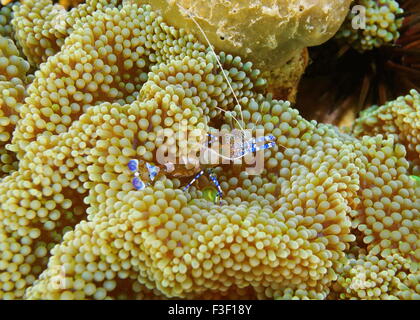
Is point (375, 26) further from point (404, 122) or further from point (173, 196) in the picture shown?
point (173, 196)

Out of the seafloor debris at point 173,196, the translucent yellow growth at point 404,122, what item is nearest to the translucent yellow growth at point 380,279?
the seafloor debris at point 173,196

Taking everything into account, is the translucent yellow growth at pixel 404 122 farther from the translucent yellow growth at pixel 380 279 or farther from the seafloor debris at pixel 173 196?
the translucent yellow growth at pixel 380 279

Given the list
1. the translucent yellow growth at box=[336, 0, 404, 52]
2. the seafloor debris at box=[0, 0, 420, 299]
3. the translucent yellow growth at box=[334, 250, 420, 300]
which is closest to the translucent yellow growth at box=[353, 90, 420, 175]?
the seafloor debris at box=[0, 0, 420, 299]

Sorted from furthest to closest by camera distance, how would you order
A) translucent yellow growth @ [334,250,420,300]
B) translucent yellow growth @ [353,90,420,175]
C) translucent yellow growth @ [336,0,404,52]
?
translucent yellow growth @ [336,0,404,52] → translucent yellow growth @ [353,90,420,175] → translucent yellow growth @ [334,250,420,300]

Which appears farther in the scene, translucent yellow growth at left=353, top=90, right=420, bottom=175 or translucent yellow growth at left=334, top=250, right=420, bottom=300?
translucent yellow growth at left=353, top=90, right=420, bottom=175

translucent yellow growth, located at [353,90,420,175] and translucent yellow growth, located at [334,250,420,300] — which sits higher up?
translucent yellow growth, located at [353,90,420,175]

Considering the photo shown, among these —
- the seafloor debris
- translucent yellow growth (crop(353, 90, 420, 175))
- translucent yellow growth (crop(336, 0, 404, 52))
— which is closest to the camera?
the seafloor debris

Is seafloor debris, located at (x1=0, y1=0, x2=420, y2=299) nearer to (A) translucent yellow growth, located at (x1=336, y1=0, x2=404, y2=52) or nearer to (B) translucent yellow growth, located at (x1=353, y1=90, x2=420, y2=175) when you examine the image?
(B) translucent yellow growth, located at (x1=353, y1=90, x2=420, y2=175)
